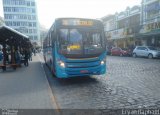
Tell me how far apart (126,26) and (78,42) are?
1143 inches

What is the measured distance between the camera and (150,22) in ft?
93.0

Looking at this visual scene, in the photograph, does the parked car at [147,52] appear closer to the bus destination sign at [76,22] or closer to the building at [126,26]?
the building at [126,26]

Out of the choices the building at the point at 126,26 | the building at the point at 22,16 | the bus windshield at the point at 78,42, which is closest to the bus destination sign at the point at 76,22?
the bus windshield at the point at 78,42

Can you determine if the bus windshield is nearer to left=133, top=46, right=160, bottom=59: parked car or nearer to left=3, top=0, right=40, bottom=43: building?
left=133, top=46, right=160, bottom=59: parked car

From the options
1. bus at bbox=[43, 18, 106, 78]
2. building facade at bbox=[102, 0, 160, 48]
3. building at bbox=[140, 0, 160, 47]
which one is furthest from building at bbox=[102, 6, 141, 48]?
bus at bbox=[43, 18, 106, 78]

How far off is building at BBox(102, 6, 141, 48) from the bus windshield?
922 inches

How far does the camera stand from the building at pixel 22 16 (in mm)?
90438

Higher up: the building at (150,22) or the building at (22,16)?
the building at (22,16)

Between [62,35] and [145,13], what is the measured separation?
25.7m

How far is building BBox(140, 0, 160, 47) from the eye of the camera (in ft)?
87.6

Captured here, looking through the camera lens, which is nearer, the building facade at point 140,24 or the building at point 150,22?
the building at point 150,22

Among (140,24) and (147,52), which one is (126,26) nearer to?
(140,24)

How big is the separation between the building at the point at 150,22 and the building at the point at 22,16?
7027 cm

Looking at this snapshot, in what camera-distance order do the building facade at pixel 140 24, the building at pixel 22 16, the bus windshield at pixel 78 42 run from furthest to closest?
the building at pixel 22 16, the building facade at pixel 140 24, the bus windshield at pixel 78 42
